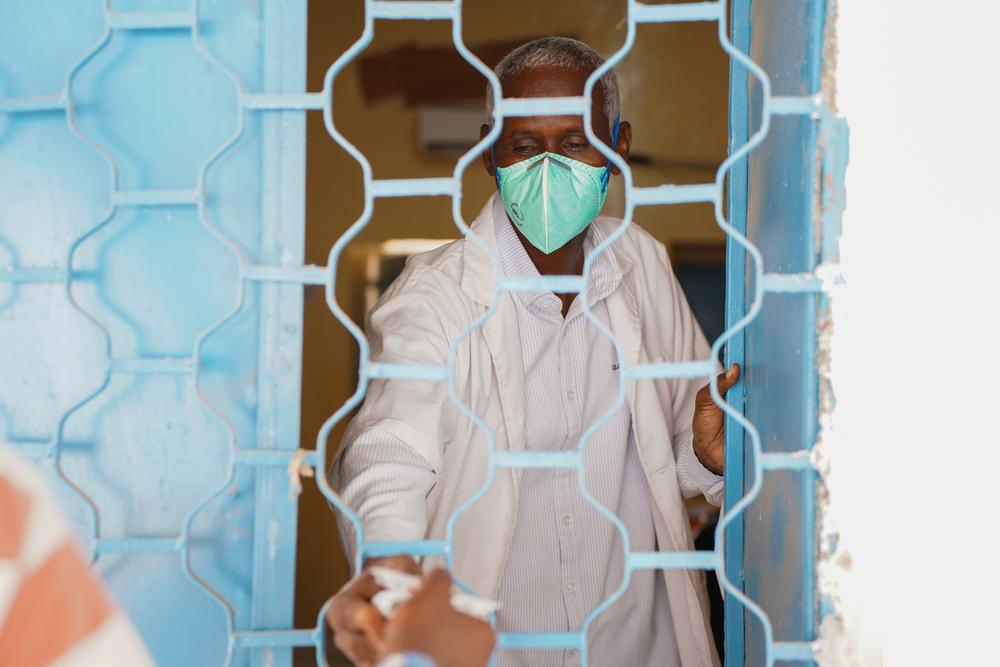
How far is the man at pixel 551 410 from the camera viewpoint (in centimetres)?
137

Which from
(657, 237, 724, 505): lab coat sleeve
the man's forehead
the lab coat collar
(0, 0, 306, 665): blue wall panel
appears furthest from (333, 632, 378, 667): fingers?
the man's forehead

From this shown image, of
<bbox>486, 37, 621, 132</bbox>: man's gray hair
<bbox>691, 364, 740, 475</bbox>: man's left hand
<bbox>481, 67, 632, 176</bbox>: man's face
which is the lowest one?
<bbox>691, 364, 740, 475</bbox>: man's left hand

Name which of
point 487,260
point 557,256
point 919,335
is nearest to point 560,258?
point 557,256

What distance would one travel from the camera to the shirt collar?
5.15 ft

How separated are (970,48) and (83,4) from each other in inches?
37.1

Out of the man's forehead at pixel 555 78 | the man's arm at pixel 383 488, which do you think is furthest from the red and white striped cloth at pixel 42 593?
the man's forehead at pixel 555 78

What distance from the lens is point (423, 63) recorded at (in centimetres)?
→ 350

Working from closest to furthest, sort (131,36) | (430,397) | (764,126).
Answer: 1. (764,126)
2. (131,36)
3. (430,397)

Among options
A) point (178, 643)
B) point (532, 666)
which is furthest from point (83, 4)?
point (532, 666)

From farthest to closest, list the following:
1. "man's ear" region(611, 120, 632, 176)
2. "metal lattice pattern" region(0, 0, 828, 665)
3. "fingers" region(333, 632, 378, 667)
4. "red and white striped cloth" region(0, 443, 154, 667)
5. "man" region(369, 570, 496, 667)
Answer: "man's ear" region(611, 120, 632, 176), "metal lattice pattern" region(0, 0, 828, 665), "fingers" region(333, 632, 378, 667), "man" region(369, 570, 496, 667), "red and white striped cloth" region(0, 443, 154, 667)

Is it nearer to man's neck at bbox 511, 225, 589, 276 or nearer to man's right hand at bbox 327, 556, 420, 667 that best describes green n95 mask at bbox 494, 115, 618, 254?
man's neck at bbox 511, 225, 589, 276

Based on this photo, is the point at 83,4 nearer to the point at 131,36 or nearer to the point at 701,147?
the point at 131,36

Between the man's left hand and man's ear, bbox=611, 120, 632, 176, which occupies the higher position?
man's ear, bbox=611, 120, 632, 176

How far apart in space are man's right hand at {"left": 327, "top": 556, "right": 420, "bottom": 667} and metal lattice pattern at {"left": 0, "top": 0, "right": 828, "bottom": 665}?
1.6 inches
